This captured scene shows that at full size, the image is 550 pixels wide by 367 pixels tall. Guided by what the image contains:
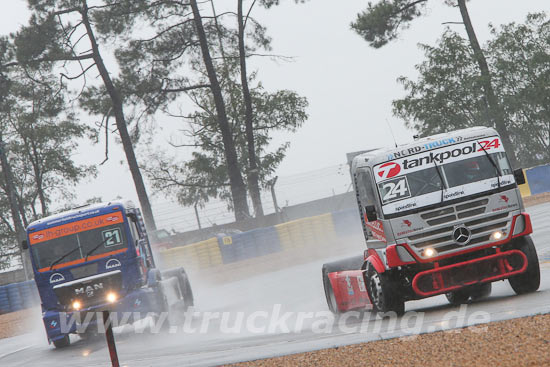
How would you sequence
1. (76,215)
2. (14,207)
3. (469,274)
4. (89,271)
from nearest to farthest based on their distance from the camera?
(469,274) < (89,271) < (76,215) < (14,207)

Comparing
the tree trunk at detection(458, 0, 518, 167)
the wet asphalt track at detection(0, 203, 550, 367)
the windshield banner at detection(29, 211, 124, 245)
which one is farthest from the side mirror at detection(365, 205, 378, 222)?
the tree trunk at detection(458, 0, 518, 167)

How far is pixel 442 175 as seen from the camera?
9961 millimetres

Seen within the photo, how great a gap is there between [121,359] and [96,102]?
101ft

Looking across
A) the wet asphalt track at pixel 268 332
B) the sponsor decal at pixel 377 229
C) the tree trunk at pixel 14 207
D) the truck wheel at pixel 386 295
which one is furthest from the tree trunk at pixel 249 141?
the truck wheel at pixel 386 295

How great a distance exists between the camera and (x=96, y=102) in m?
40.6

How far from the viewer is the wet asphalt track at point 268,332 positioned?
29.0 ft

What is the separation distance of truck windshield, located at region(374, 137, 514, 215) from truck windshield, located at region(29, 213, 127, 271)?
5.99 metres

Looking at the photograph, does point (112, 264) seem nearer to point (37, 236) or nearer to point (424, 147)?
point (37, 236)

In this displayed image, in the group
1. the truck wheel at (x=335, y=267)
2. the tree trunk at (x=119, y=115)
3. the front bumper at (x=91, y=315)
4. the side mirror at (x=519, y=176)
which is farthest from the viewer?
the tree trunk at (x=119, y=115)

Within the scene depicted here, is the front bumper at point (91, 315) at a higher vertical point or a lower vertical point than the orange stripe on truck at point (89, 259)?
lower

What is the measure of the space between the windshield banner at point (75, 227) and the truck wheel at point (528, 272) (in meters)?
7.22

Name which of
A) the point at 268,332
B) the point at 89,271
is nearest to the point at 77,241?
the point at 89,271

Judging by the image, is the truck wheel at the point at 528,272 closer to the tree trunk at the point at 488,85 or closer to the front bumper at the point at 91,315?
the front bumper at the point at 91,315

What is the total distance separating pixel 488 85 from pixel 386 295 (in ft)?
100
